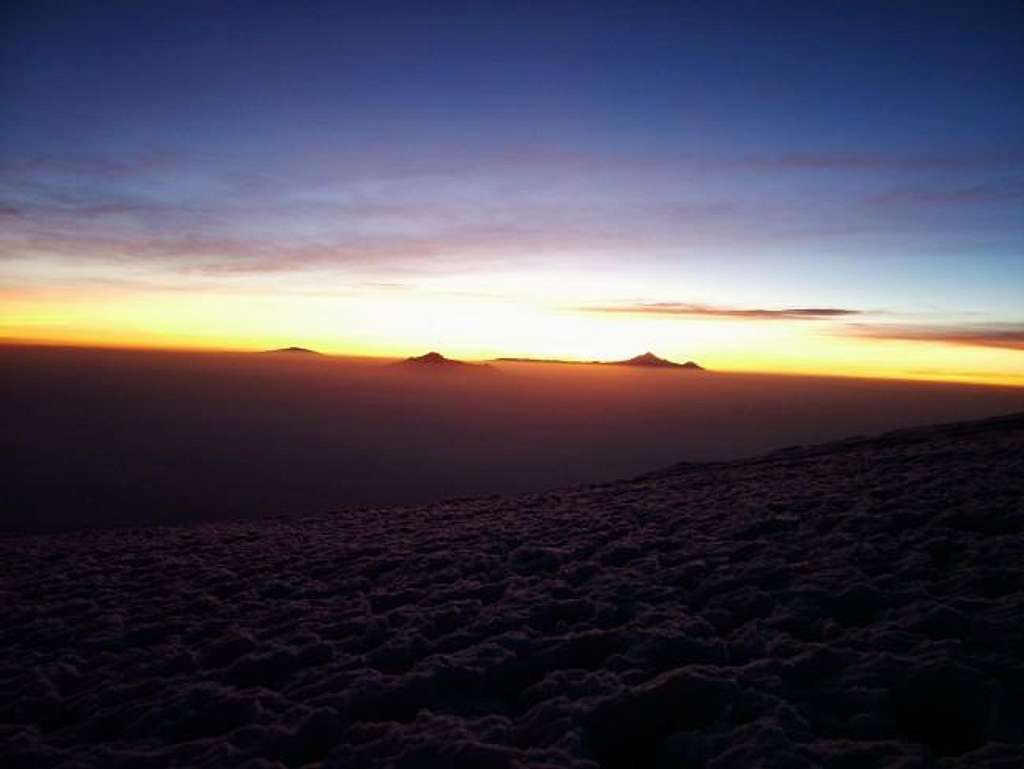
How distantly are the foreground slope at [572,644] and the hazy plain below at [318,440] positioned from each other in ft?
62.6

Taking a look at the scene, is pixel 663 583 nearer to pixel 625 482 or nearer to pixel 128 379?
pixel 625 482

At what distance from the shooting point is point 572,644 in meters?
5.97

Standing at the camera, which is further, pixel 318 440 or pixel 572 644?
pixel 318 440

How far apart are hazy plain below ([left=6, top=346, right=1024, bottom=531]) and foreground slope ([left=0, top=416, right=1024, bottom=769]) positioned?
19067mm

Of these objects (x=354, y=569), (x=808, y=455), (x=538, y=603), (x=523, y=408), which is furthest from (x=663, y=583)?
(x=523, y=408)

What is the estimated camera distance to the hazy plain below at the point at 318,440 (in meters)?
31.9

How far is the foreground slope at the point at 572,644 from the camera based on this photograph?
4.47 metres

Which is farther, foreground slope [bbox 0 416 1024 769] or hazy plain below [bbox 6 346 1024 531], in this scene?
hazy plain below [bbox 6 346 1024 531]

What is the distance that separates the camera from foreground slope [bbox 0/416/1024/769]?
14.7 ft

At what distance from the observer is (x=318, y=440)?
58000 millimetres

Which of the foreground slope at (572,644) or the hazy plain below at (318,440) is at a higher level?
the foreground slope at (572,644)

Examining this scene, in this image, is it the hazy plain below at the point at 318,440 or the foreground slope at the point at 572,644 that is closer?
the foreground slope at the point at 572,644

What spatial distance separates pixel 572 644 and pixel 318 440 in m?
54.7

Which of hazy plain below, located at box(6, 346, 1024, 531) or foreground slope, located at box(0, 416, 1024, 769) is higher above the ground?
foreground slope, located at box(0, 416, 1024, 769)
